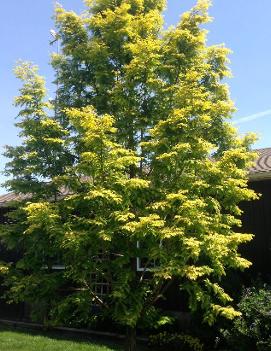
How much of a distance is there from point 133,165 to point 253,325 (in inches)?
163

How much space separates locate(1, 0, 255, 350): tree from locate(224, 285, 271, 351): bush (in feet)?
1.92

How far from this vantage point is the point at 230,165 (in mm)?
9172

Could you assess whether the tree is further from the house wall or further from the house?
the house wall

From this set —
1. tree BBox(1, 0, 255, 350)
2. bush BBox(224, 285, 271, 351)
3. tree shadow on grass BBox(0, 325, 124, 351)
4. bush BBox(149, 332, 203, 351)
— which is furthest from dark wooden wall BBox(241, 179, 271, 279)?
tree shadow on grass BBox(0, 325, 124, 351)

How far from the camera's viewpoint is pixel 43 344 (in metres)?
12.1

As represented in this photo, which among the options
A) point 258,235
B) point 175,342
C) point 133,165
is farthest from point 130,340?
point 258,235

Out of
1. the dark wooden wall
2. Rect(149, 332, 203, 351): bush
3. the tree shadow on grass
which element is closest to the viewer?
Rect(149, 332, 203, 351): bush

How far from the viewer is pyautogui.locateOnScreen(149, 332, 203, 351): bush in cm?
1111

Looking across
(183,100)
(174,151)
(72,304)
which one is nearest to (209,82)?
(183,100)

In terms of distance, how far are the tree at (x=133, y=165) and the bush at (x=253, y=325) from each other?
584mm

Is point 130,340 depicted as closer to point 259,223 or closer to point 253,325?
point 253,325

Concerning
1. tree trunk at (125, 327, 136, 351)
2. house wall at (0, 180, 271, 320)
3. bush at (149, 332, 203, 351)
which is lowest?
bush at (149, 332, 203, 351)

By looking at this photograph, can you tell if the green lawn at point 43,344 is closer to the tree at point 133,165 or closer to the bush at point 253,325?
the tree at point 133,165

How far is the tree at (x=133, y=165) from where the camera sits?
8164 mm
